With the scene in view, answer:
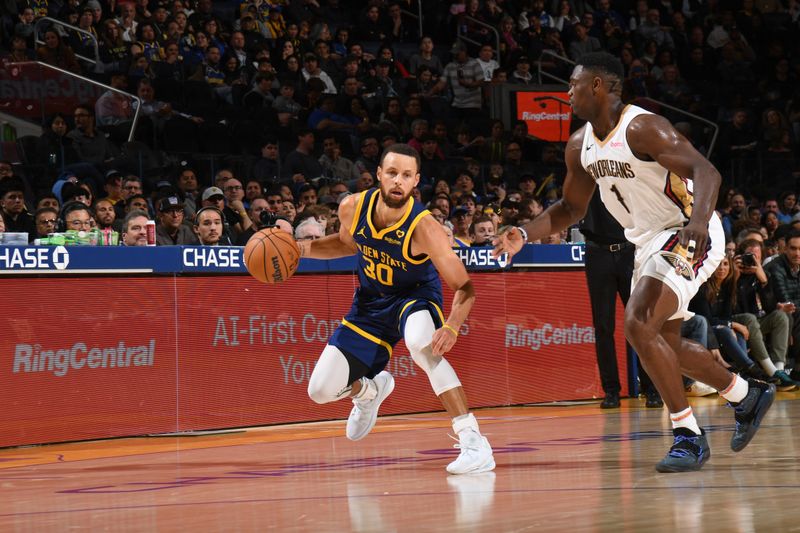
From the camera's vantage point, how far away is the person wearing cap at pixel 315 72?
15.7m

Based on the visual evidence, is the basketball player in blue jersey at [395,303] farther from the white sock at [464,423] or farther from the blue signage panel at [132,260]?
the blue signage panel at [132,260]

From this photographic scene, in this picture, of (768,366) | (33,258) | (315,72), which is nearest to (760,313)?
(768,366)

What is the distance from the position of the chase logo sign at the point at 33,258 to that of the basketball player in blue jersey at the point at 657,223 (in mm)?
→ 3452

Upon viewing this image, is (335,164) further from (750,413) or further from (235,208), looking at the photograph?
(750,413)

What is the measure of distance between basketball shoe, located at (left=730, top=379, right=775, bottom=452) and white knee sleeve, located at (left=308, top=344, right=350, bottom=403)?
7.27ft

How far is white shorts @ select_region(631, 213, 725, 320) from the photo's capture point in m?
5.91

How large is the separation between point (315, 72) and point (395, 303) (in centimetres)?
963

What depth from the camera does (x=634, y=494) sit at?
200 inches

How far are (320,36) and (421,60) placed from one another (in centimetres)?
168

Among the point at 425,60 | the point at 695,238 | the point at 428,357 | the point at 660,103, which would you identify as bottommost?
the point at 428,357

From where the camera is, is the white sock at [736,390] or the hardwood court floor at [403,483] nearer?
the hardwood court floor at [403,483]

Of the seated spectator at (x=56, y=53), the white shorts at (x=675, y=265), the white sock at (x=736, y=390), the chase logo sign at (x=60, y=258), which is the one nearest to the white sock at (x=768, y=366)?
the white sock at (x=736, y=390)

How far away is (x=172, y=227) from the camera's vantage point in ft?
33.8

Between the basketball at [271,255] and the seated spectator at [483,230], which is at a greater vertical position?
the seated spectator at [483,230]
